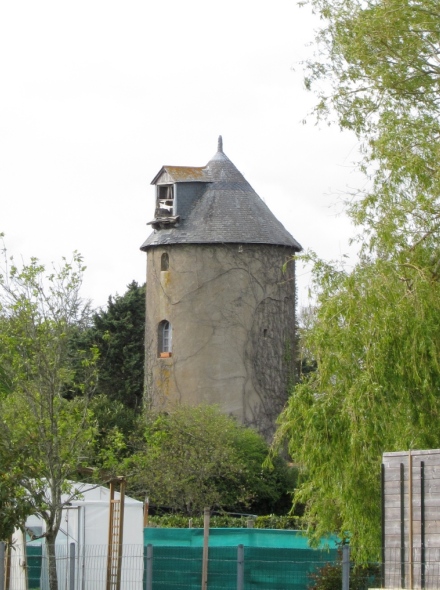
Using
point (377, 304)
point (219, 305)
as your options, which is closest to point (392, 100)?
point (377, 304)

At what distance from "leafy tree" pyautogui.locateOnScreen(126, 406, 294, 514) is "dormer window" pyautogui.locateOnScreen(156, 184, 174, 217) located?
10111 millimetres

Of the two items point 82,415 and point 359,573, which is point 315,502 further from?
point 82,415

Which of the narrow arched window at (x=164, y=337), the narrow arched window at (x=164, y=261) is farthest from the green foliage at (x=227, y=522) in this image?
the narrow arched window at (x=164, y=261)

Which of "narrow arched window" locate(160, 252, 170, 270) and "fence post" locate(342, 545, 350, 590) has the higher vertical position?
"narrow arched window" locate(160, 252, 170, 270)

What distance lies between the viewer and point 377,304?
1862cm

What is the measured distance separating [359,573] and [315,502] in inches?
96.0

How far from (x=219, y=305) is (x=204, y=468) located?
11758 mm

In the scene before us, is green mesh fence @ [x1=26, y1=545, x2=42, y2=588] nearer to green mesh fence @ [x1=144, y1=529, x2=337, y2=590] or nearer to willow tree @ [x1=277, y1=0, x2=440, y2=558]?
green mesh fence @ [x1=144, y1=529, x2=337, y2=590]

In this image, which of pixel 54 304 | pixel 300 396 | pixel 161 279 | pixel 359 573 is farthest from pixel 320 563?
pixel 161 279

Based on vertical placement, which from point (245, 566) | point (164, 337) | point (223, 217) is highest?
point (223, 217)

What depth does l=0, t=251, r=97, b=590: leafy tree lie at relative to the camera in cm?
2058

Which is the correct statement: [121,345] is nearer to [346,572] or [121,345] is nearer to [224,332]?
[224,332]

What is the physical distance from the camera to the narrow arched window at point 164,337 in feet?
172

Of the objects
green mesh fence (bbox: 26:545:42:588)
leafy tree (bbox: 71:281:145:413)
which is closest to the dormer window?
leafy tree (bbox: 71:281:145:413)
